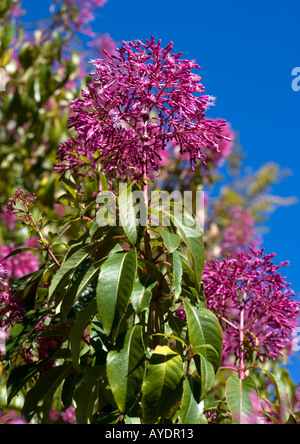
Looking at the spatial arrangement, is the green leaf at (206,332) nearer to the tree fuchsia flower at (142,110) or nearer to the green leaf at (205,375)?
the green leaf at (205,375)

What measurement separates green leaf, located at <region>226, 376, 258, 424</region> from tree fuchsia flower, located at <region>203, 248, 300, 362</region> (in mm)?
218

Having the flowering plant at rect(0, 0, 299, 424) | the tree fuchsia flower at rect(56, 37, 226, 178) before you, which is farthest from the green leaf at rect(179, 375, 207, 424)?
the tree fuchsia flower at rect(56, 37, 226, 178)

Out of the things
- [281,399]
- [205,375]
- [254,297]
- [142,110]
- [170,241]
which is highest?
[142,110]

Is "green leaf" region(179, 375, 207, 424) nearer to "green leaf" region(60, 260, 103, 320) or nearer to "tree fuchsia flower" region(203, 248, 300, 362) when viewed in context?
"green leaf" region(60, 260, 103, 320)

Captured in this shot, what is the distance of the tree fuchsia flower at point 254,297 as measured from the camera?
57.2 inches

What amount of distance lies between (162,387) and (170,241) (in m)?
0.29

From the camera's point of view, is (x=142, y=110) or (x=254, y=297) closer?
(x=142, y=110)

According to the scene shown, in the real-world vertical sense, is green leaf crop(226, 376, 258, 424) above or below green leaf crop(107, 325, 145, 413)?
→ below

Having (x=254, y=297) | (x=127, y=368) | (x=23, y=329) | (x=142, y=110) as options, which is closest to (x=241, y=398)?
(x=127, y=368)

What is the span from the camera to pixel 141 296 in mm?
1094

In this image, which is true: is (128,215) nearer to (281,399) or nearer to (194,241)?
(194,241)

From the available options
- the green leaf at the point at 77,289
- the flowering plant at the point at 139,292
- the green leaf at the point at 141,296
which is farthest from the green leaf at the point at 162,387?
the green leaf at the point at 77,289

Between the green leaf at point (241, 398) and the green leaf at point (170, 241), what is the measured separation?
0.34 m

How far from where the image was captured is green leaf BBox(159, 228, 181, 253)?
1112 millimetres
